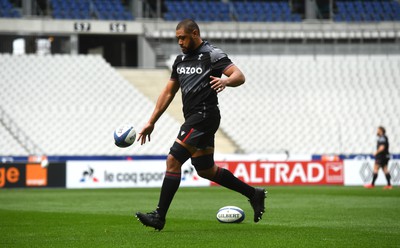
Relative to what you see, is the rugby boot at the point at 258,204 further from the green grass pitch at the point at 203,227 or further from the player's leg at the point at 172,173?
the player's leg at the point at 172,173

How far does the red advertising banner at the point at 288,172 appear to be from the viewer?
28422 mm

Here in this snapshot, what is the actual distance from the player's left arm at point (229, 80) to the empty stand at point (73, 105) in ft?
82.4

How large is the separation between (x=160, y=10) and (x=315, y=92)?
990cm

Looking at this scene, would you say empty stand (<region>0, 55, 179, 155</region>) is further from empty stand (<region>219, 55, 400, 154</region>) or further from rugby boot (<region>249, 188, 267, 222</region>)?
rugby boot (<region>249, 188, 267, 222</region>)

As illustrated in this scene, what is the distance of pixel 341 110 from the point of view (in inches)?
1582

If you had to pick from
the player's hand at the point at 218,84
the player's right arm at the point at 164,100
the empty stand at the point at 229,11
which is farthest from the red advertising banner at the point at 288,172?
the player's hand at the point at 218,84

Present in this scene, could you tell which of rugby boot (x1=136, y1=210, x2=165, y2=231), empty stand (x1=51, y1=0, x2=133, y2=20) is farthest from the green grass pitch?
empty stand (x1=51, y1=0, x2=133, y2=20)

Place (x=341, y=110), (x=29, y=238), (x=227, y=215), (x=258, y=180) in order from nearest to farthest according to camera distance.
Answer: (x=29, y=238) → (x=227, y=215) → (x=258, y=180) → (x=341, y=110)

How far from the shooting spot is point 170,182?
30.7 feet

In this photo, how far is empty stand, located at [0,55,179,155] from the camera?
1374 inches

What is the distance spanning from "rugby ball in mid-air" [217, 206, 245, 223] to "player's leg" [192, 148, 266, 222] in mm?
583

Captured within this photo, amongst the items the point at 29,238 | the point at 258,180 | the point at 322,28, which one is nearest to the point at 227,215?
the point at 29,238

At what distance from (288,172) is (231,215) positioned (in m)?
18.4

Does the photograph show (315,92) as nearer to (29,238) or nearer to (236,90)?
(236,90)
